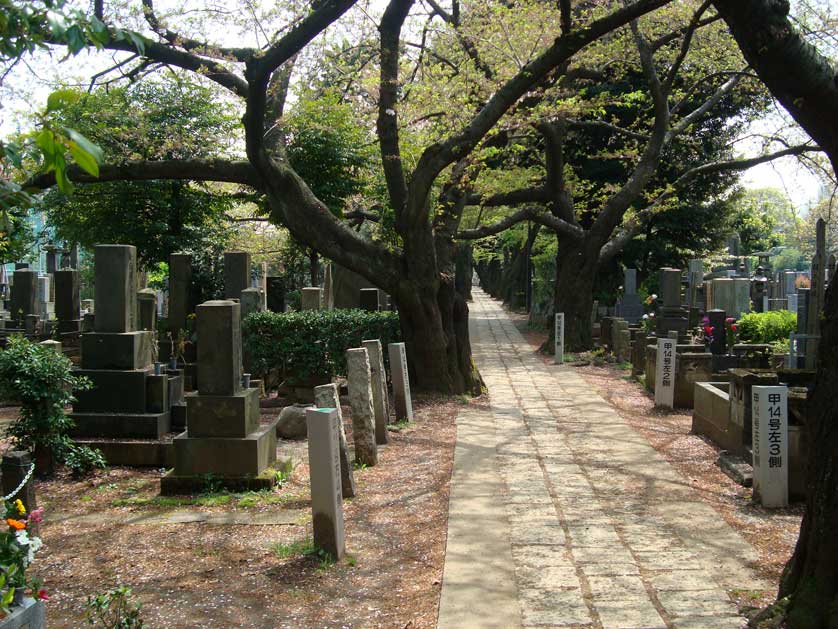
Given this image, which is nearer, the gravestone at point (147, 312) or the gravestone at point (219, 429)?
the gravestone at point (219, 429)

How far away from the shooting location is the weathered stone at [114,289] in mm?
10289

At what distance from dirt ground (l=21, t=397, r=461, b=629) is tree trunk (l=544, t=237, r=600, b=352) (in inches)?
515

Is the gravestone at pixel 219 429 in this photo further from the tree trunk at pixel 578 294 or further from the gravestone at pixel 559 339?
the tree trunk at pixel 578 294

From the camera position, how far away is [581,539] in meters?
6.73

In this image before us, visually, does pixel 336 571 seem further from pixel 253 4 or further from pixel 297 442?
pixel 253 4

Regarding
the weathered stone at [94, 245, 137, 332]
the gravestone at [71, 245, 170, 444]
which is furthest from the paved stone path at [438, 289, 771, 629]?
the weathered stone at [94, 245, 137, 332]

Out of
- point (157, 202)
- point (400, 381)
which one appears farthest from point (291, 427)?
point (157, 202)

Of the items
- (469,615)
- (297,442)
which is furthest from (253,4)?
(469,615)

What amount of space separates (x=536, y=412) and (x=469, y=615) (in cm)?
821

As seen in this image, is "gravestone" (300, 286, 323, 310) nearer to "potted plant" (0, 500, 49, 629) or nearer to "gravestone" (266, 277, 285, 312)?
"gravestone" (266, 277, 285, 312)

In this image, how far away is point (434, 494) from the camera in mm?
8359

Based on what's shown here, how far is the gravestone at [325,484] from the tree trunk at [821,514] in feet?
10.1

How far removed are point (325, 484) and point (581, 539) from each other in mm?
2099

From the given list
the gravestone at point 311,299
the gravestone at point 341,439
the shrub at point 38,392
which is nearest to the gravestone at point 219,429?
the gravestone at point 341,439
